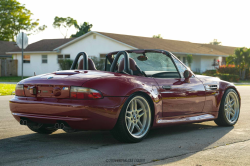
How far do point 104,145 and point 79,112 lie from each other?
70 centimetres

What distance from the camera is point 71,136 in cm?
618

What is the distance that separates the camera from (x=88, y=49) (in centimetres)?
3844

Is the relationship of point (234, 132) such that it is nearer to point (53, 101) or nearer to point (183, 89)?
point (183, 89)

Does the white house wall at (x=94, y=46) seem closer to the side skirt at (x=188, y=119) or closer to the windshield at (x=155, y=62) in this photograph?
the windshield at (x=155, y=62)

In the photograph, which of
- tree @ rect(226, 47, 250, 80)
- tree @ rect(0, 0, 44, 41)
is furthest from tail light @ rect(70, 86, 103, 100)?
tree @ rect(0, 0, 44, 41)

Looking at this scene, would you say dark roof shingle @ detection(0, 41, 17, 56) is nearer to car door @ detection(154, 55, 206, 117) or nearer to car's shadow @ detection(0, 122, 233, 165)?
car's shadow @ detection(0, 122, 233, 165)

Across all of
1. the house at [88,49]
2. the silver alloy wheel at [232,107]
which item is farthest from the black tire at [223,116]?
the house at [88,49]

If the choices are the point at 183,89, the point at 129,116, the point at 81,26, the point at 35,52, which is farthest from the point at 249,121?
the point at 81,26

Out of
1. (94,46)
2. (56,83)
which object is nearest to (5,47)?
(94,46)

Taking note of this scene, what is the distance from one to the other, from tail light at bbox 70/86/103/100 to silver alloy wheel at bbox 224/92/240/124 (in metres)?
3.22

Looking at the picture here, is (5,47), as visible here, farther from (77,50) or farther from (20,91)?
(20,91)

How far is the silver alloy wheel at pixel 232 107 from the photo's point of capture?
7348mm

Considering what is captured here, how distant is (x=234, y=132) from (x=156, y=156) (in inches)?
97.0

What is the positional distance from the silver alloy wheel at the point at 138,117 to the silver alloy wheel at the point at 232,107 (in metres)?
2.26
